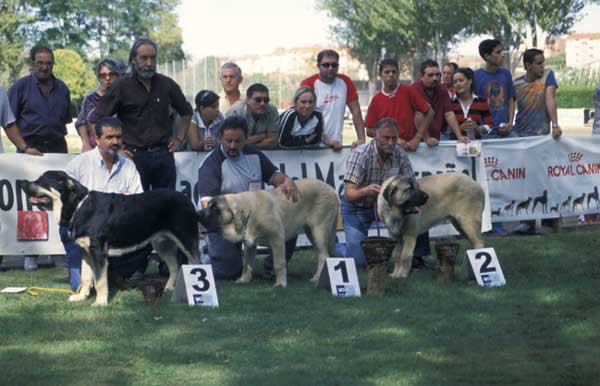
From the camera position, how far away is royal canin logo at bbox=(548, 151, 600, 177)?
14.2 metres

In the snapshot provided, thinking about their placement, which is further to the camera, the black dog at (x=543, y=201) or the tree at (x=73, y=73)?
the tree at (x=73, y=73)

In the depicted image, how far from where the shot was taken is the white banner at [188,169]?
11.4 m

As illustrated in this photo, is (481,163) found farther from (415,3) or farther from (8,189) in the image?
(415,3)

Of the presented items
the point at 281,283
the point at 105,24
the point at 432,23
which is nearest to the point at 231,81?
the point at 281,283

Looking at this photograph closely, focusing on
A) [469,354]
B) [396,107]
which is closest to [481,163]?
[396,107]

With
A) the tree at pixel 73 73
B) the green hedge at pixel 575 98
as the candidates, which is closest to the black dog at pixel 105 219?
the green hedge at pixel 575 98

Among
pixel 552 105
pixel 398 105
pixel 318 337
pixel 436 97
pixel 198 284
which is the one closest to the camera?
pixel 318 337

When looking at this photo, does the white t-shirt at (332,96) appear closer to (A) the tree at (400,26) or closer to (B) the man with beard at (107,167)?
(B) the man with beard at (107,167)

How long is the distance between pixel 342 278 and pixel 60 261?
160 inches

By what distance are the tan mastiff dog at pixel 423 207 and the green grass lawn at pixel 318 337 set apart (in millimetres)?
416

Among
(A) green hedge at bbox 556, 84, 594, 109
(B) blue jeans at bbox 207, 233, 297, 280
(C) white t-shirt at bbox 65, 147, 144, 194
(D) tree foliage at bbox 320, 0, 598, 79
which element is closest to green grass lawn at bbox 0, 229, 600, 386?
(B) blue jeans at bbox 207, 233, 297, 280

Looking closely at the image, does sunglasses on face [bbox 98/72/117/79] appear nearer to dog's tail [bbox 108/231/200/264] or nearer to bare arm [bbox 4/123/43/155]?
bare arm [bbox 4/123/43/155]

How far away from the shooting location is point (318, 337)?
7.48m

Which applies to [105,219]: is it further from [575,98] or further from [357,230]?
[575,98]
